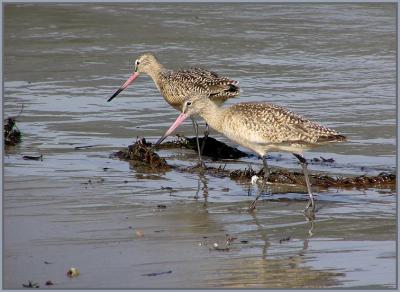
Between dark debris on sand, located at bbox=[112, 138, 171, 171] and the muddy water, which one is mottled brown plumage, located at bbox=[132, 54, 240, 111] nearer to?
the muddy water

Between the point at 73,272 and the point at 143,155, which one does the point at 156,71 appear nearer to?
the point at 143,155

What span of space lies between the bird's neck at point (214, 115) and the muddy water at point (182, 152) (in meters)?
0.53

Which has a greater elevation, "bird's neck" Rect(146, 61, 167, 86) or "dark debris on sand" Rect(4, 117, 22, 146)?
"bird's neck" Rect(146, 61, 167, 86)

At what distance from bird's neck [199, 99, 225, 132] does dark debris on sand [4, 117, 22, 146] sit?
2.26 metres

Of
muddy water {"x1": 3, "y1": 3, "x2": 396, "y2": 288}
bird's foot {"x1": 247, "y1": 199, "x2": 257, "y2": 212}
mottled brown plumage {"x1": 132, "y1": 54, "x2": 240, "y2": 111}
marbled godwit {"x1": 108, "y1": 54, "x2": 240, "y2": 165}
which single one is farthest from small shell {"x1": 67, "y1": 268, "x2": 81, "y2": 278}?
mottled brown plumage {"x1": 132, "y1": 54, "x2": 240, "y2": 111}

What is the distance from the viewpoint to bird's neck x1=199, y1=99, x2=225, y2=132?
8.84 metres

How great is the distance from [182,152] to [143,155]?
2.90ft

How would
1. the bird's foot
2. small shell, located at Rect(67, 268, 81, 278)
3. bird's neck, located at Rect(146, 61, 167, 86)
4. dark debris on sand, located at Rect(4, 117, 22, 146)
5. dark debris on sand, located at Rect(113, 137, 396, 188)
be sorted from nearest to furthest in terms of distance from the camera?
small shell, located at Rect(67, 268, 81, 278), the bird's foot, dark debris on sand, located at Rect(113, 137, 396, 188), dark debris on sand, located at Rect(4, 117, 22, 146), bird's neck, located at Rect(146, 61, 167, 86)

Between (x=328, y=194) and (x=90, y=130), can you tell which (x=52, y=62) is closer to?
(x=90, y=130)

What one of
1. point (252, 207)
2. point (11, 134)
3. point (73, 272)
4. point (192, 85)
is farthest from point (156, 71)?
point (73, 272)

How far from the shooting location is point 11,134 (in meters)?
10.3

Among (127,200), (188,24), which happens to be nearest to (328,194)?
(127,200)

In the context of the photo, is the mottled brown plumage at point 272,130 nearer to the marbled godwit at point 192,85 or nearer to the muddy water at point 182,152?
the muddy water at point 182,152

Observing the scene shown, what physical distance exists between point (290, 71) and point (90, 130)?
3.77m
